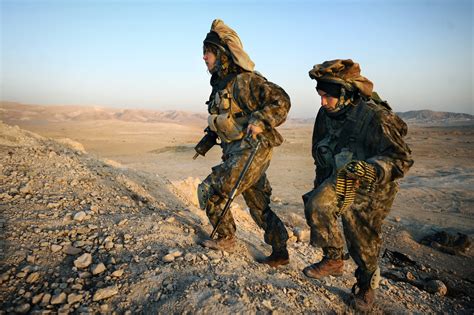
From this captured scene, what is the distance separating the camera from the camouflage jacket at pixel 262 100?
297cm

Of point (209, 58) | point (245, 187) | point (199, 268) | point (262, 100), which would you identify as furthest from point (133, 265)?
point (209, 58)

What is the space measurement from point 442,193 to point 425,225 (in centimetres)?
276

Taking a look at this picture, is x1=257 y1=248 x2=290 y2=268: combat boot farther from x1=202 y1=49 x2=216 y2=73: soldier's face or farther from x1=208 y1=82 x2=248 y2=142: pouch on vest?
x1=202 y1=49 x2=216 y2=73: soldier's face

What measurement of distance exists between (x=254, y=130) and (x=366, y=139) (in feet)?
Result: 3.12

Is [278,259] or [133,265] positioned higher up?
[133,265]

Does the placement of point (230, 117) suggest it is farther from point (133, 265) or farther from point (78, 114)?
point (78, 114)

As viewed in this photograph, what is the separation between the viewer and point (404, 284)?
13.3 feet

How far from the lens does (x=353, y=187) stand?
2.57 meters

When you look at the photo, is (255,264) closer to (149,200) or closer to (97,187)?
(149,200)

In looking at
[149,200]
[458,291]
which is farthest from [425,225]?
[149,200]

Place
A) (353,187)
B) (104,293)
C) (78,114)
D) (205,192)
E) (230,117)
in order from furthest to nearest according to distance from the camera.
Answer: (78,114) → (230,117) → (205,192) → (353,187) → (104,293)

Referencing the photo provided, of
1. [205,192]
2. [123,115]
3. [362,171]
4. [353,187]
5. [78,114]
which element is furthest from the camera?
[123,115]

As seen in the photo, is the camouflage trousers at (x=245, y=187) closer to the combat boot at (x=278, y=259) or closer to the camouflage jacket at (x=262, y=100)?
the combat boot at (x=278, y=259)

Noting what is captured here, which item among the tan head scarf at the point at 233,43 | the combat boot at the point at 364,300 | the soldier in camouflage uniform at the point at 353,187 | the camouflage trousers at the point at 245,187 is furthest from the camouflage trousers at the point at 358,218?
the tan head scarf at the point at 233,43
